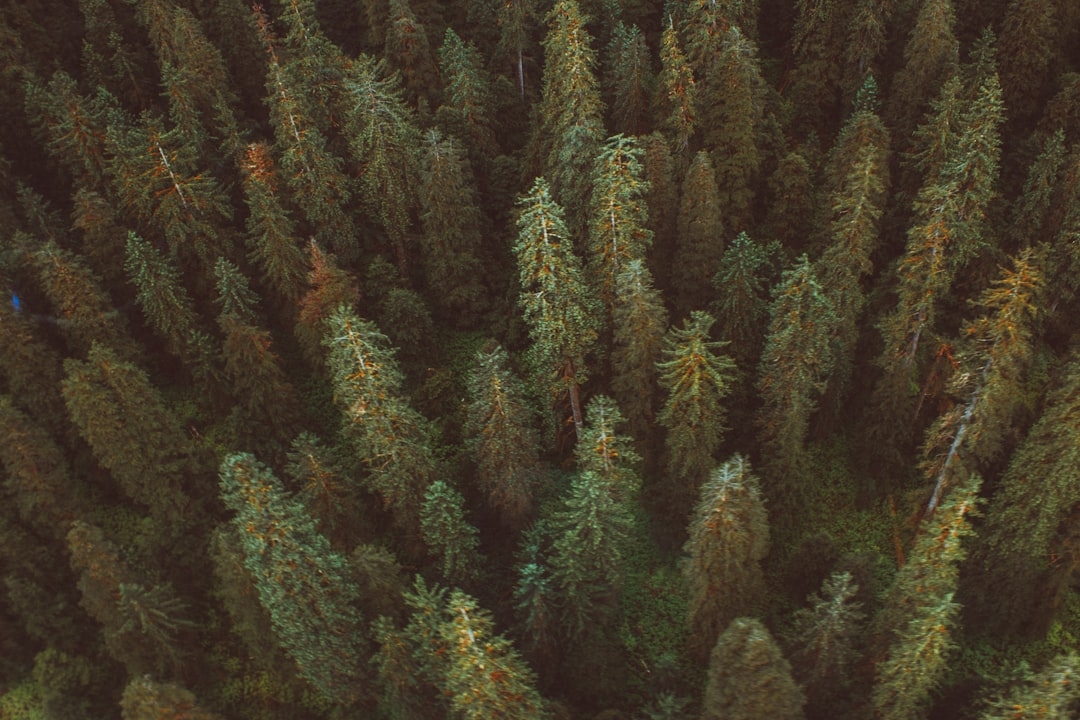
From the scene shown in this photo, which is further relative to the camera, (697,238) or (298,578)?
(697,238)

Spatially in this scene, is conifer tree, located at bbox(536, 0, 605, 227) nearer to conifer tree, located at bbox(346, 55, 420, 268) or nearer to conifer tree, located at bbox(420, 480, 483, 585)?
conifer tree, located at bbox(346, 55, 420, 268)

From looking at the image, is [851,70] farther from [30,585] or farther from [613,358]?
[30,585]

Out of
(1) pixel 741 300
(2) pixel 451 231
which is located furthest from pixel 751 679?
(2) pixel 451 231

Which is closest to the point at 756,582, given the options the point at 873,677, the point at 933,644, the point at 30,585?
the point at 873,677

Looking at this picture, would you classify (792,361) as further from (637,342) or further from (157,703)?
(157,703)

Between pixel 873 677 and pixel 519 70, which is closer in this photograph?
pixel 873 677

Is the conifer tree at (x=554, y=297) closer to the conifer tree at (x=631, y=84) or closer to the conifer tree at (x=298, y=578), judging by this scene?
the conifer tree at (x=298, y=578)
